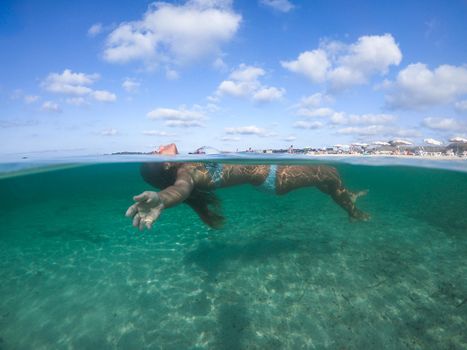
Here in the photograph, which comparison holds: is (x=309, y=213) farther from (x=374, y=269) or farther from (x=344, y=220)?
(x=374, y=269)

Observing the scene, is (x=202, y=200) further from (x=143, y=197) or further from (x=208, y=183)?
(x=143, y=197)

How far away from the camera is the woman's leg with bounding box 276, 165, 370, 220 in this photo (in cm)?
682

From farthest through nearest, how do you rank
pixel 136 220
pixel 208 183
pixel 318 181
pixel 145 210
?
pixel 318 181, pixel 208 183, pixel 145 210, pixel 136 220

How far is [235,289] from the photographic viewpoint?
26.7ft

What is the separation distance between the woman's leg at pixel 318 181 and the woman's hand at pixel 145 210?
437cm

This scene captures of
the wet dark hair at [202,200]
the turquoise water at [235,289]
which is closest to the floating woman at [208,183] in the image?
the wet dark hair at [202,200]

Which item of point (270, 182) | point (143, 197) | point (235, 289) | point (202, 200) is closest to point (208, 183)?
point (202, 200)

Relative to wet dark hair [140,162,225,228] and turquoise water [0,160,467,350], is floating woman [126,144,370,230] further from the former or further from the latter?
turquoise water [0,160,467,350]

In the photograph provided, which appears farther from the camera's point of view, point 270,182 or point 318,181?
point 318,181

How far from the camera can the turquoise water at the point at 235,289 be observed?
6.37m

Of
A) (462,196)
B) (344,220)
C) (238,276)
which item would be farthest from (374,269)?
(462,196)

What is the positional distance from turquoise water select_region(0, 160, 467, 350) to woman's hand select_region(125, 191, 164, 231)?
16.2 feet

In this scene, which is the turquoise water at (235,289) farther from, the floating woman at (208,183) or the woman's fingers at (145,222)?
the woman's fingers at (145,222)

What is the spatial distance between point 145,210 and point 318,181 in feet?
19.5
